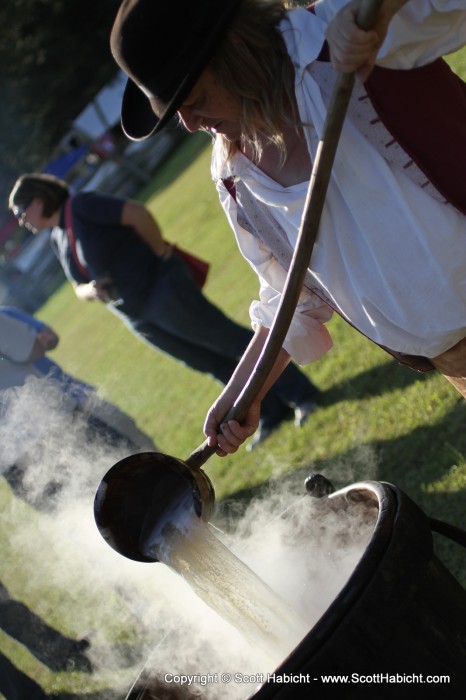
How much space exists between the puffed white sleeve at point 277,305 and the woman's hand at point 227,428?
8.8 inches

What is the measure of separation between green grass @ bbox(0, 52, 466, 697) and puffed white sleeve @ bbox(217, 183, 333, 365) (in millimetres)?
1447

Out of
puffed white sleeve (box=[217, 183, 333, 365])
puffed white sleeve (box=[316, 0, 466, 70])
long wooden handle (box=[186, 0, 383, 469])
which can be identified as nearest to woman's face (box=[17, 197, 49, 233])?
puffed white sleeve (box=[217, 183, 333, 365])

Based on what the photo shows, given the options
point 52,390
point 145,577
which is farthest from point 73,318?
point 145,577

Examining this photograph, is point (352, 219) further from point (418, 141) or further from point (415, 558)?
point (415, 558)

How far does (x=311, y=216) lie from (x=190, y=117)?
406 millimetres

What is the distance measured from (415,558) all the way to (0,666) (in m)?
3.32

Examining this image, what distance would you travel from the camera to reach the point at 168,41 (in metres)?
1.69

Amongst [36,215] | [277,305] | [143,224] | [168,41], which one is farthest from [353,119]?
[36,215]

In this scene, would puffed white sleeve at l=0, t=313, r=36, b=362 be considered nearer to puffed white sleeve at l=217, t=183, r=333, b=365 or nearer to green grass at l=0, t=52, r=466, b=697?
green grass at l=0, t=52, r=466, b=697

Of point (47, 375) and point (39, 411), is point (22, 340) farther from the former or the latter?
point (39, 411)

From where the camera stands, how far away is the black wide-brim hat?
1639 mm

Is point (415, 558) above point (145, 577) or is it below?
above

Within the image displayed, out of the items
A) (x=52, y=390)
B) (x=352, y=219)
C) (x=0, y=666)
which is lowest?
(x=0, y=666)

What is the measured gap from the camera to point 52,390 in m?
4.84
